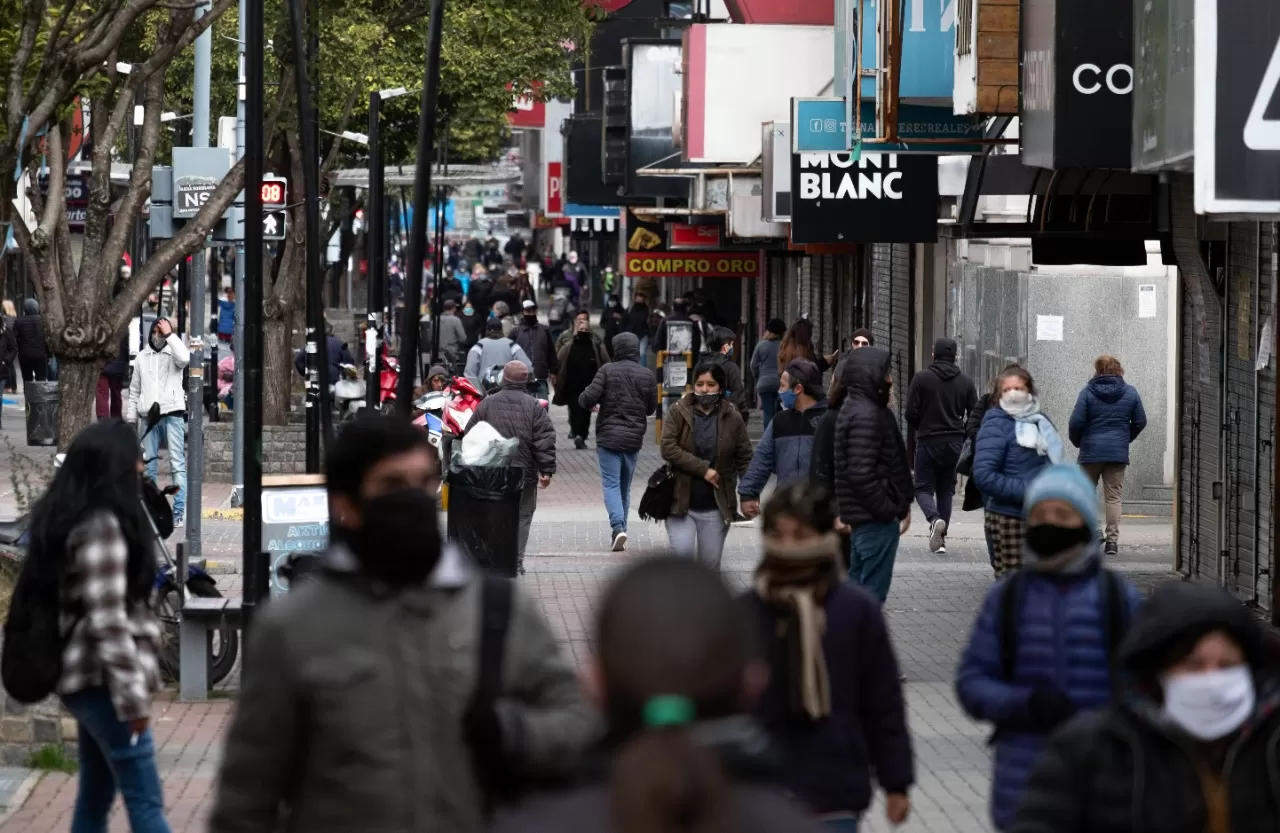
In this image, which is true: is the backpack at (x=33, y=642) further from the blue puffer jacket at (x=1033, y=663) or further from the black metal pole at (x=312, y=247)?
the black metal pole at (x=312, y=247)

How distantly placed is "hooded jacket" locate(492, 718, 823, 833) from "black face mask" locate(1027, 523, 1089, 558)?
2.65 metres

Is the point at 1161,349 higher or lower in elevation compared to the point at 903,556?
higher

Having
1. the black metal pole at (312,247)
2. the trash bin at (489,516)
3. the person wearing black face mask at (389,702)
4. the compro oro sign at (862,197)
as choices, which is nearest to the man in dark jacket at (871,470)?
the trash bin at (489,516)

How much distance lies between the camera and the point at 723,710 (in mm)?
2691

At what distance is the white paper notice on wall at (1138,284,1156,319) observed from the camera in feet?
65.7

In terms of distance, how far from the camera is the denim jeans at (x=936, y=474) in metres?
17.5

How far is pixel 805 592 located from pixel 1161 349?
1532cm

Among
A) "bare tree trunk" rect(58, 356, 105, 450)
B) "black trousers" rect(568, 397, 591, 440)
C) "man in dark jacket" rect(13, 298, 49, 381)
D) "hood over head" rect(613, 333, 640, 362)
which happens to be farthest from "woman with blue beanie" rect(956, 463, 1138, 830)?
"man in dark jacket" rect(13, 298, 49, 381)

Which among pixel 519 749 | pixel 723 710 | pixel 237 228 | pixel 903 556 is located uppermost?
pixel 237 228

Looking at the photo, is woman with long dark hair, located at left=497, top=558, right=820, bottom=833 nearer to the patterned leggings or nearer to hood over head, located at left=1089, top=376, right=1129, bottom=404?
the patterned leggings

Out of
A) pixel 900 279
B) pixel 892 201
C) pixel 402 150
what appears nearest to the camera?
pixel 892 201

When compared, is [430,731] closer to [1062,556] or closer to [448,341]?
[1062,556]

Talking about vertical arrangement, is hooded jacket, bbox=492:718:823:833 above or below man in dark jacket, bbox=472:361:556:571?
above

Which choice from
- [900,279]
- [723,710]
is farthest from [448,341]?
[723,710]
